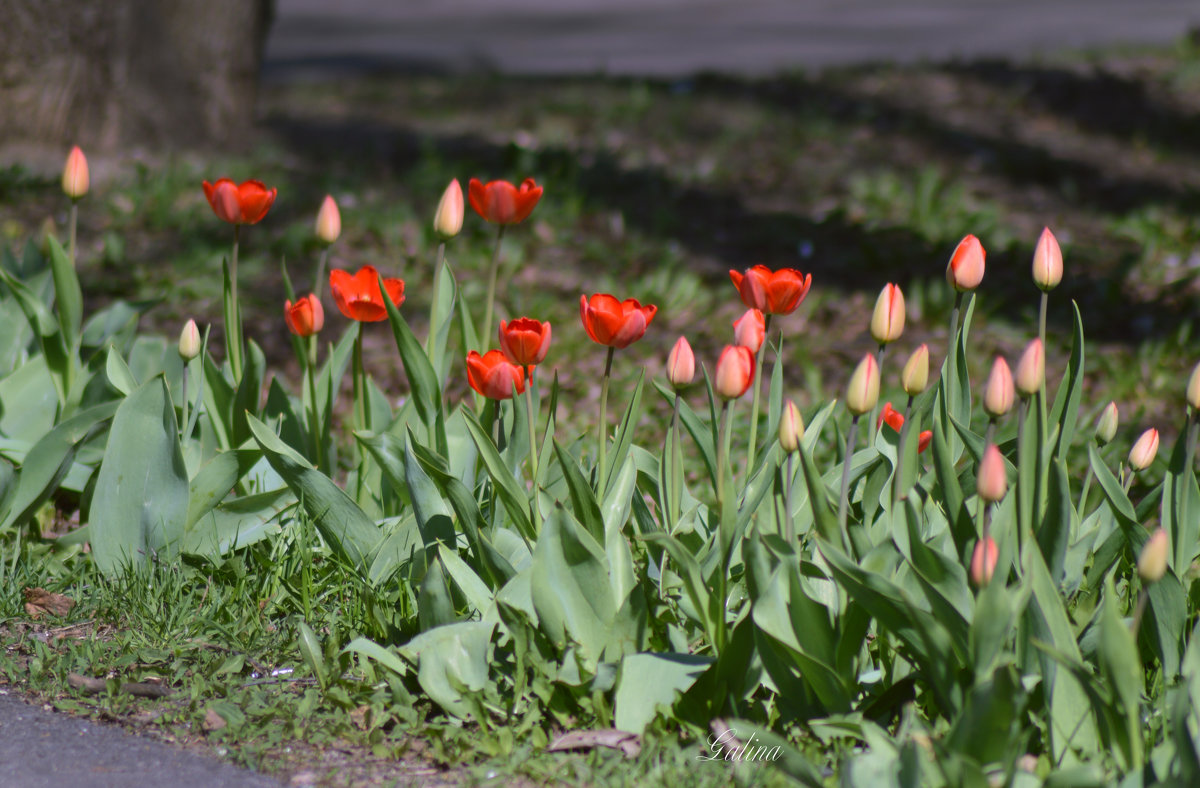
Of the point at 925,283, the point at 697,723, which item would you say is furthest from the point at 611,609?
the point at 925,283

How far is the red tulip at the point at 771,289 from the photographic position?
79.4 inches

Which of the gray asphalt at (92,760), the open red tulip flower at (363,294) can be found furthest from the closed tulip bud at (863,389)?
the gray asphalt at (92,760)

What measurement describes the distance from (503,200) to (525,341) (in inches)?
15.3

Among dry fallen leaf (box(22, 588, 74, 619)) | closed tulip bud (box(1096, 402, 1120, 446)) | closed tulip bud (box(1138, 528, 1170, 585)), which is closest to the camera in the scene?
closed tulip bud (box(1138, 528, 1170, 585))

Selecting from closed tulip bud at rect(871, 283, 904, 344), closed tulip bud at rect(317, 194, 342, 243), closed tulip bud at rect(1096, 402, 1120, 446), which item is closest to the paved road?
closed tulip bud at rect(317, 194, 342, 243)

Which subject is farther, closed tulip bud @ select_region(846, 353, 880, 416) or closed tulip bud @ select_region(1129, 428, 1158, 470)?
closed tulip bud @ select_region(1129, 428, 1158, 470)

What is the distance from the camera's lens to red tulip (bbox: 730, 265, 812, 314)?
6.62 ft

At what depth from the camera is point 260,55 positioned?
5684 mm

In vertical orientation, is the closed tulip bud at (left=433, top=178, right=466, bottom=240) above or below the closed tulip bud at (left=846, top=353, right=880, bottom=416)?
above

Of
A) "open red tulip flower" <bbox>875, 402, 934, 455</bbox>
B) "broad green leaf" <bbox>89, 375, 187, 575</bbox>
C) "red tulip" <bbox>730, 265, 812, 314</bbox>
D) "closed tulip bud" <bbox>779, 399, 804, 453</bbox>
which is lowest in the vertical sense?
"broad green leaf" <bbox>89, 375, 187, 575</bbox>

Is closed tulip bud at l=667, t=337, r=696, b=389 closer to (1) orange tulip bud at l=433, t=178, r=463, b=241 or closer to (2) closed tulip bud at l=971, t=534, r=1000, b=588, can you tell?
(2) closed tulip bud at l=971, t=534, r=1000, b=588

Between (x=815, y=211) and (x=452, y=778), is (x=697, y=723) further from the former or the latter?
(x=815, y=211)

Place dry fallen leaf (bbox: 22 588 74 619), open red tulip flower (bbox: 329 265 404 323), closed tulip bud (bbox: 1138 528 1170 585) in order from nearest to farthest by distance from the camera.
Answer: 1. closed tulip bud (bbox: 1138 528 1170 585)
2. open red tulip flower (bbox: 329 265 404 323)
3. dry fallen leaf (bbox: 22 588 74 619)

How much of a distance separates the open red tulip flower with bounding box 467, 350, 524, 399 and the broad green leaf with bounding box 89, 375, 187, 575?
665 millimetres
